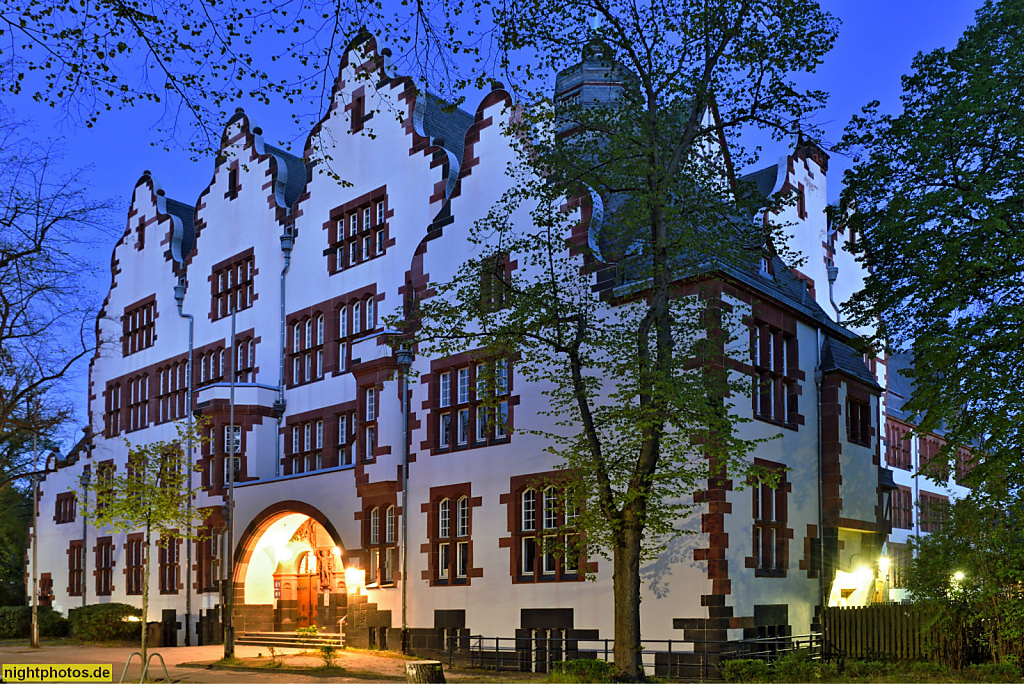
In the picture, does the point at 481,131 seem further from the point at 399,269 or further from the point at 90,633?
the point at 90,633

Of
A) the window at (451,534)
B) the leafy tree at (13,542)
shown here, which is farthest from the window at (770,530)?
the leafy tree at (13,542)

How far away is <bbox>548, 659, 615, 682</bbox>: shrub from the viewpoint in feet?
66.2

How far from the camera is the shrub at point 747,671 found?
21.9m

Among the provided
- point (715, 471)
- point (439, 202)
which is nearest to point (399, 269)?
point (439, 202)

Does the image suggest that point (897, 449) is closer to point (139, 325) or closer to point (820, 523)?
point (820, 523)

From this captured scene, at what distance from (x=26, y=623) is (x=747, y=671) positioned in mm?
36005

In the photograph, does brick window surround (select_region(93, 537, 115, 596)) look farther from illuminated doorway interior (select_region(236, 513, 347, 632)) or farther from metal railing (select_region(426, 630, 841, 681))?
metal railing (select_region(426, 630, 841, 681))

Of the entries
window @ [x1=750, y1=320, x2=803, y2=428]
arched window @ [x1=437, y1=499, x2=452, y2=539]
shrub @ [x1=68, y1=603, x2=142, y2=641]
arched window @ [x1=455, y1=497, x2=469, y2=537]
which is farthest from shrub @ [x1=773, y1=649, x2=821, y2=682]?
shrub @ [x1=68, y1=603, x2=142, y2=641]

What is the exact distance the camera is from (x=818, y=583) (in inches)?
1109

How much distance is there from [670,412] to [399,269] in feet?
47.4

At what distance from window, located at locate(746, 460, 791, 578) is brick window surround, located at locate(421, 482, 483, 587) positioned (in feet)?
23.2

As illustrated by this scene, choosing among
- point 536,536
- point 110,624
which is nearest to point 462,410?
point 536,536

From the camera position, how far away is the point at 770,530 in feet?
86.9

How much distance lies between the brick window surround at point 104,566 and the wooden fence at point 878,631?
3028 cm
